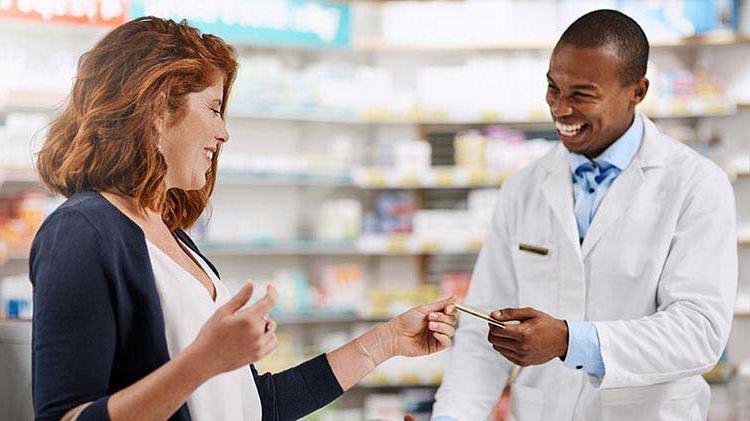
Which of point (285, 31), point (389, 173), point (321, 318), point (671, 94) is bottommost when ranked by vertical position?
point (321, 318)

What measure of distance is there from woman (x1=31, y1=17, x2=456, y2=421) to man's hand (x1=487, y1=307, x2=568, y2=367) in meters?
0.62

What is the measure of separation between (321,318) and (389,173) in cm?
97

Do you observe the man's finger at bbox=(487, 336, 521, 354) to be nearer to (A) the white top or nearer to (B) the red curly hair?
(A) the white top

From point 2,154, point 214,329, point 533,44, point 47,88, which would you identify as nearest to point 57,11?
point 47,88

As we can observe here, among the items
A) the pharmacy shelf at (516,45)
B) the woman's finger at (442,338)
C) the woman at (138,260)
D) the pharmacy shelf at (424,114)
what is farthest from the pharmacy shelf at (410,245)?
the woman at (138,260)

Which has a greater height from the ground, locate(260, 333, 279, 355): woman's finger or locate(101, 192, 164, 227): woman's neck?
locate(101, 192, 164, 227): woman's neck

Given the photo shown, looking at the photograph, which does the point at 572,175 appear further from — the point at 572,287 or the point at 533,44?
the point at 533,44

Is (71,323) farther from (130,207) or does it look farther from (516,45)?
(516,45)

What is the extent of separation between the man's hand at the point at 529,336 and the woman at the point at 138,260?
62 cm

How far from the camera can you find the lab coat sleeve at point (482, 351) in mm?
2695

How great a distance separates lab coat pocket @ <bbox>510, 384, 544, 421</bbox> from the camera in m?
2.67

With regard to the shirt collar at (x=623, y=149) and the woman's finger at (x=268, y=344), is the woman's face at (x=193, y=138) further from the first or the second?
the shirt collar at (x=623, y=149)

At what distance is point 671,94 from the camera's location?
6172mm

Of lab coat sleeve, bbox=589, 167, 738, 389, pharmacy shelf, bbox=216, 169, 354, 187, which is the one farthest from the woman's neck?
pharmacy shelf, bbox=216, 169, 354, 187
